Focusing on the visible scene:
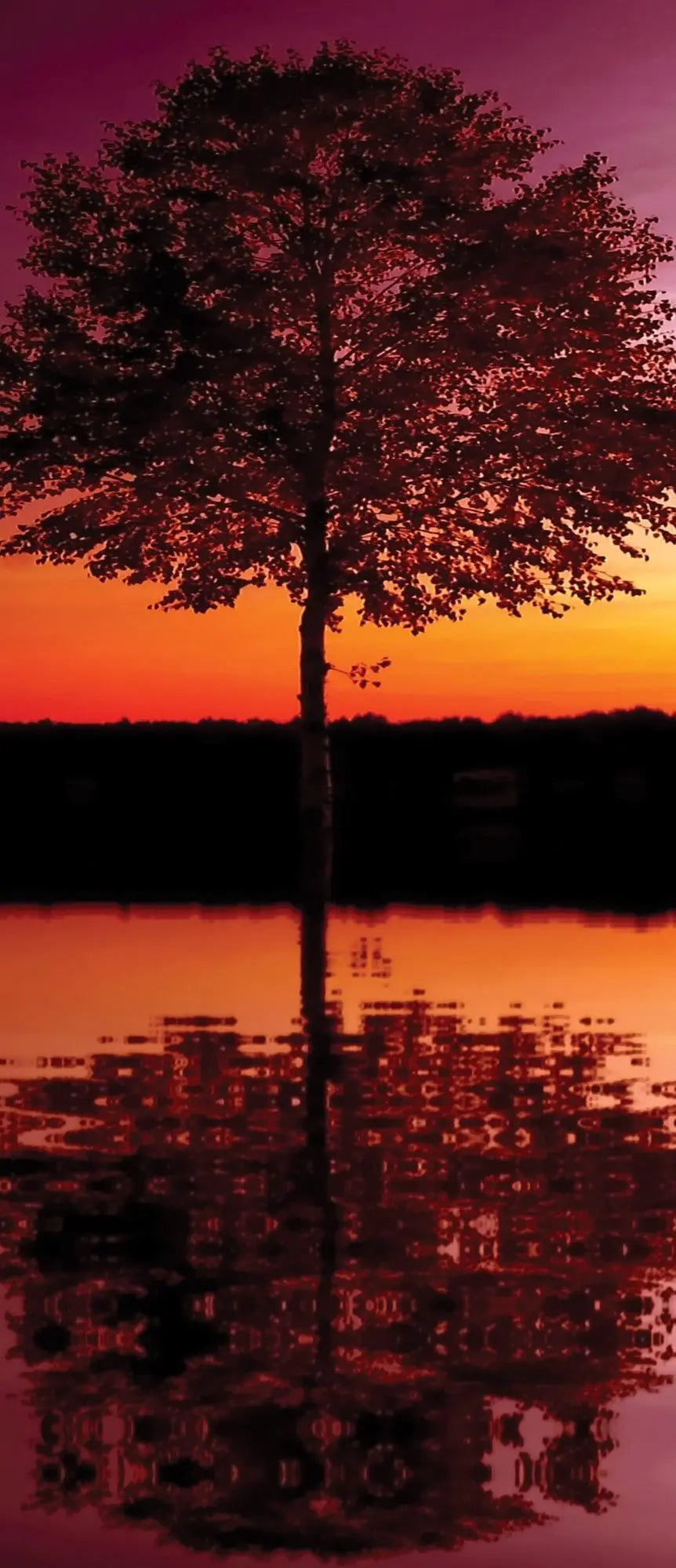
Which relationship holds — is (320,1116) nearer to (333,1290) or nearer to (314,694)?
(333,1290)

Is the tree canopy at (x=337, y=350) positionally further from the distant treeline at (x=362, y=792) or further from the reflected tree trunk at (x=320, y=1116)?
the reflected tree trunk at (x=320, y=1116)

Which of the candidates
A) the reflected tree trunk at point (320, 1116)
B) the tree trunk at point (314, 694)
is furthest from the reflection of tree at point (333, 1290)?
the tree trunk at point (314, 694)

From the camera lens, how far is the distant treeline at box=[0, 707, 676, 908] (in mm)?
47062

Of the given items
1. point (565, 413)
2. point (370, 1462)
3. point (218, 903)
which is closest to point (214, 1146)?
point (370, 1462)

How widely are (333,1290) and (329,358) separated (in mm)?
34702

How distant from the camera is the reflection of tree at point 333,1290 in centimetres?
609

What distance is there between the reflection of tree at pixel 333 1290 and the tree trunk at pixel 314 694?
85.2 ft

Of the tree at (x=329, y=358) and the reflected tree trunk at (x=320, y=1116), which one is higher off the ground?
the tree at (x=329, y=358)

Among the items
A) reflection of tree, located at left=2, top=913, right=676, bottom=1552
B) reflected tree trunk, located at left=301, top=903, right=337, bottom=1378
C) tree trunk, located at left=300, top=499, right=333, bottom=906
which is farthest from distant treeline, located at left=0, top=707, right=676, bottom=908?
reflection of tree, located at left=2, top=913, right=676, bottom=1552

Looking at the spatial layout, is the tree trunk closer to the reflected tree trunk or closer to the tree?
the tree

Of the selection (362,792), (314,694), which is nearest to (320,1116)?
(314,694)

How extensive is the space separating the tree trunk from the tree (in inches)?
1.9

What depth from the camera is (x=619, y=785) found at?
5309 centimetres

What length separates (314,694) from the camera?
133ft
